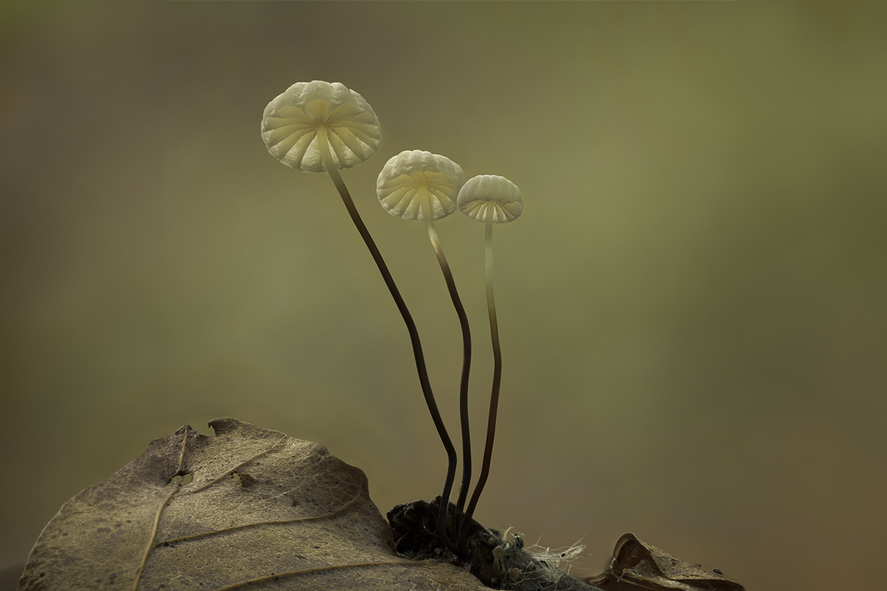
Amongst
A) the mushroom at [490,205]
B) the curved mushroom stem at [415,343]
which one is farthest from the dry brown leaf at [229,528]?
the mushroom at [490,205]

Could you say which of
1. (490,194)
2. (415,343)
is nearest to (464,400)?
(415,343)

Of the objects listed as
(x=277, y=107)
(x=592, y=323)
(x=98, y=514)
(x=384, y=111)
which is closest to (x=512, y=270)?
(x=592, y=323)

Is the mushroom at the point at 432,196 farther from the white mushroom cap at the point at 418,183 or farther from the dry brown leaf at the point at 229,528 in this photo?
the dry brown leaf at the point at 229,528

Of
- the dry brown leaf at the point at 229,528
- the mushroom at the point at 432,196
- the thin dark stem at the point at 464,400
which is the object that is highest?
the mushroom at the point at 432,196

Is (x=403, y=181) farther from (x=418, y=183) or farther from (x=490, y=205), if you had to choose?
(x=490, y=205)

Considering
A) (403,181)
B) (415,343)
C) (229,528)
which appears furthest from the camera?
(403,181)

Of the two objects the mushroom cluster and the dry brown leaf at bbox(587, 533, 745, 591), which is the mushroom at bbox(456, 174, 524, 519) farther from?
the dry brown leaf at bbox(587, 533, 745, 591)
